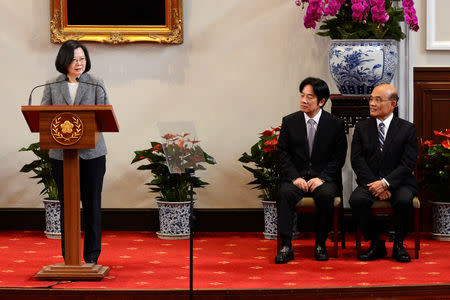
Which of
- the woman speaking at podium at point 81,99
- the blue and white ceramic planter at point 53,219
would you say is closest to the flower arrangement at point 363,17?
the woman speaking at podium at point 81,99

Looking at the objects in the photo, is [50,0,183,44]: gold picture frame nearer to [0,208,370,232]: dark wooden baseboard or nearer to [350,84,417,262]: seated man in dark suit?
[0,208,370,232]: dark wooden baseboard

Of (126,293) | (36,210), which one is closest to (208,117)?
(36,210)

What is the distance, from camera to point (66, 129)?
444cm

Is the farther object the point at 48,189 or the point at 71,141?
the point at 48,189

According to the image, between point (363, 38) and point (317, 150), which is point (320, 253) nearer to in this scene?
point (317, 150)

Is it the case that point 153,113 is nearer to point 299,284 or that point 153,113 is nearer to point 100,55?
point 100,55

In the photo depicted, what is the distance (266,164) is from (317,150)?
2.20ft

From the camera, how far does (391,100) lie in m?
5.53

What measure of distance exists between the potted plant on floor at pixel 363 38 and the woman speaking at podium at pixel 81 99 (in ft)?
6.28

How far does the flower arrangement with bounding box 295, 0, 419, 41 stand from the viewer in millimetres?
5723

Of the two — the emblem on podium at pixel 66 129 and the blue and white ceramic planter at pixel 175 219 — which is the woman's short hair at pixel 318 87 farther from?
the emblem on podium at pixel 66 129

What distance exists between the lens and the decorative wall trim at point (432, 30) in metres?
6.41

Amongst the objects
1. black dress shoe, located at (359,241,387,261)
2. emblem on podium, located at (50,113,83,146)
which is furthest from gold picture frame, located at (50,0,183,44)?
black dress shoe, located at (359,241,387,261)

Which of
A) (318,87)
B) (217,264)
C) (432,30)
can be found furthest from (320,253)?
(432,30)
